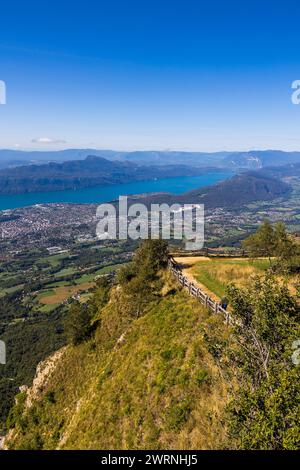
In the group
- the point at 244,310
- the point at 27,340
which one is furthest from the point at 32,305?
the point at 244,310

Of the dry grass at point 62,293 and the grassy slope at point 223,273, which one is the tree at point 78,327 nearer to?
the grassy slope at point 223,273

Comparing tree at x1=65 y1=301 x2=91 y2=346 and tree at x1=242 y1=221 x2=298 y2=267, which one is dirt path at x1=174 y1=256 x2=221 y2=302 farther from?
tree at x1=65 y1=301 x2=91 y2=346

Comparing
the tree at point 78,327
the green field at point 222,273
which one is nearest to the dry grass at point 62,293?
the tree at point 78,327

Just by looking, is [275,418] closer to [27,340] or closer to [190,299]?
[190,299]

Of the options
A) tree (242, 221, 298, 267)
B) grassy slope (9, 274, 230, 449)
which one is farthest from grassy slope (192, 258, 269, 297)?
grassy slope (9, 274, 230, 449)

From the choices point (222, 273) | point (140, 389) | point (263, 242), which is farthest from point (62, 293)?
point (140, 389)

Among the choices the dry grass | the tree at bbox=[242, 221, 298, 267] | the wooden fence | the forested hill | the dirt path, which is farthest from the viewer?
the dry grass

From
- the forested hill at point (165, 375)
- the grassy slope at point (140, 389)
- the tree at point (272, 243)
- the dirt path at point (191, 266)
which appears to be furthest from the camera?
the tree at point (272, 243)

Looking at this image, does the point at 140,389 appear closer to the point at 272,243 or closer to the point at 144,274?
the point at 144,274
